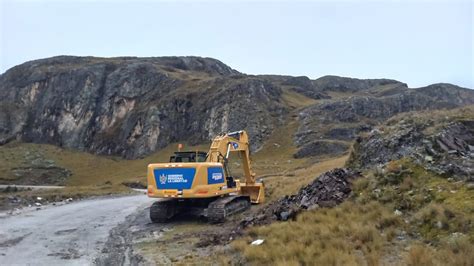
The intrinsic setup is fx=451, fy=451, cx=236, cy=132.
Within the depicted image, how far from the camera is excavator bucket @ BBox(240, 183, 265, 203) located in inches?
1003

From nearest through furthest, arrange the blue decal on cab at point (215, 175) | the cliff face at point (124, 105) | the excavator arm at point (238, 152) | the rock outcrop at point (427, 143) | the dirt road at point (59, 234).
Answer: the dirt road at point (59, 234), the rock outcrop at point (427, 143), the blue decal on cab at point (215, 175), the excavator arm at point (238, 152), the cliff face at point (124, 105)

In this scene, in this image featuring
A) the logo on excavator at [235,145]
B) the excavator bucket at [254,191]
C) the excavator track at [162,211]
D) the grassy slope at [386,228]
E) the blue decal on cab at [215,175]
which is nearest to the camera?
the grassy slope at [386,228]

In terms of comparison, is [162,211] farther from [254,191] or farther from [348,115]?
[348,115]

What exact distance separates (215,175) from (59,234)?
708cm

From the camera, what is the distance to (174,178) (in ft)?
64.9

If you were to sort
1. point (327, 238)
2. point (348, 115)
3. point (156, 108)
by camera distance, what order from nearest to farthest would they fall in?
point (327, 238), point (348, 115), point (156, 108)

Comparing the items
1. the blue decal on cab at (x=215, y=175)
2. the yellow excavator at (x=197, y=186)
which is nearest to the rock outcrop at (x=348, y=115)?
the yellow excavator at (x=197, y=186)

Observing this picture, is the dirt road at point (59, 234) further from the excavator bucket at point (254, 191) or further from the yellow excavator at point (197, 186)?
the excavator bucket at point (254, 191)

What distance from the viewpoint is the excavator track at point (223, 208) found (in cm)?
1945

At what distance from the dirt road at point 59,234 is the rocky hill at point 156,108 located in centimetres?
5507

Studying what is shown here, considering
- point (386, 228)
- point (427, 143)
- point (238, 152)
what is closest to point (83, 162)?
point (238, 152)

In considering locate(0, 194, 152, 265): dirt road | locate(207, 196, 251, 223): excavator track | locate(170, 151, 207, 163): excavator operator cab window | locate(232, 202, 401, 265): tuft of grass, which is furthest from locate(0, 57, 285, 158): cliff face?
locate(232, 202, 401, 265): tuft of grass

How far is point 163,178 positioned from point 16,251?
258 inches

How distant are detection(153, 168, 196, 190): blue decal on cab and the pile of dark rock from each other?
3580 millimetres
